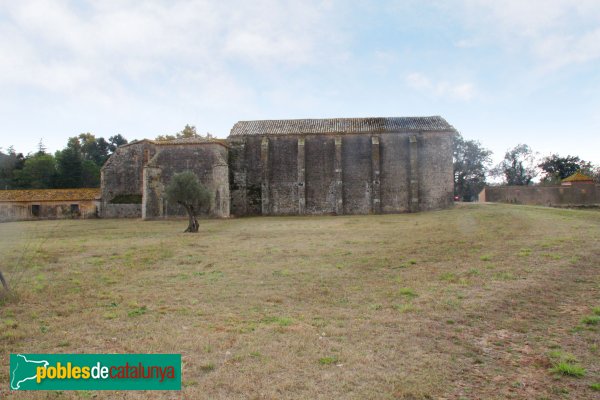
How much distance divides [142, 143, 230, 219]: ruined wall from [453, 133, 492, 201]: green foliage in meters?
35.2

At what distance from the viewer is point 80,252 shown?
15.3 meters

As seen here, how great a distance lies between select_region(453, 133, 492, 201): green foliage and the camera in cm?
5772

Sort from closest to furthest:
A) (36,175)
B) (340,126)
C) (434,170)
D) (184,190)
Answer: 1. (184,190)
2. (434,170)
3. (340,126)
4. (36,175)

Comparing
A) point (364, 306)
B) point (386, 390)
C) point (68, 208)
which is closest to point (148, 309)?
point (364, 306)

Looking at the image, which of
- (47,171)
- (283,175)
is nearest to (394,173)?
(283,175)

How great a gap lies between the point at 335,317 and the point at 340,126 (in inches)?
A: 1256

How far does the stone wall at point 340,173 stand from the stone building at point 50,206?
529 inches

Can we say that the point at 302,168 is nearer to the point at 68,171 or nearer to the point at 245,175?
the point at 245,175

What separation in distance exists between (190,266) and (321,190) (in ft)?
81.9

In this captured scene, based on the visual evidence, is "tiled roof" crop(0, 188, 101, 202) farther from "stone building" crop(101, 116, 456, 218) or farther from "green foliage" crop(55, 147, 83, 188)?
"green foliage" crop(55, 147, 83, 188)

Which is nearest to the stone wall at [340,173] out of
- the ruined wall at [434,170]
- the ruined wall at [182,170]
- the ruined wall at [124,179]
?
the ruined wall at [434,170]

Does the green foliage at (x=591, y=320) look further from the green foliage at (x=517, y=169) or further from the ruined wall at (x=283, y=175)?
the green foliage at (x=517, y=169)

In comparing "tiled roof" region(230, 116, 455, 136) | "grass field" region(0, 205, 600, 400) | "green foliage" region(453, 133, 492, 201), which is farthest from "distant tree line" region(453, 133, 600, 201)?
"grass field" region(0, 205, 600, 400)

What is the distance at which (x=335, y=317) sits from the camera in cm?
756
